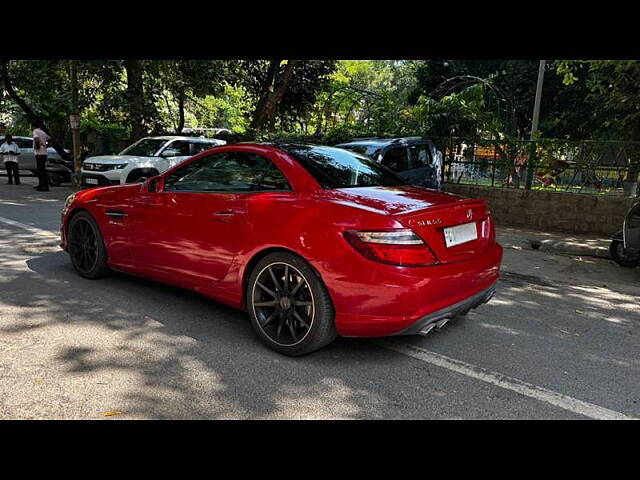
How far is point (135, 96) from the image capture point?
1580 centimetres

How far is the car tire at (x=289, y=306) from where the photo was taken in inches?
133

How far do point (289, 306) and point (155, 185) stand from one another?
6.32 ft

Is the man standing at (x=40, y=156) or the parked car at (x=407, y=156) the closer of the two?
the parked car at (x=407, y=156)

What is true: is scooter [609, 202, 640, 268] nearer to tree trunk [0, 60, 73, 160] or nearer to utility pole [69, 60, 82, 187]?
utility pole [69, 60, 82, 187]

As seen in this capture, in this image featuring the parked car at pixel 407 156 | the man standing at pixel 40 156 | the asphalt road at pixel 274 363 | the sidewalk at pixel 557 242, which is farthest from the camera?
the man standing at pixel 40 156

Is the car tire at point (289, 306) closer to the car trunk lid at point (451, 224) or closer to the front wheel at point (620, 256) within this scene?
the car trunk lid at point (451, 224)

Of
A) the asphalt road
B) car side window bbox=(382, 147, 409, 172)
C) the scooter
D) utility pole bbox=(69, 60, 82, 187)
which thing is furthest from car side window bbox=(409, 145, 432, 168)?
utility pole bbox=(69, 60, 82, 187)

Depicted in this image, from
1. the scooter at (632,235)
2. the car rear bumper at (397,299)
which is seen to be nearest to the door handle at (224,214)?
the car rear bumper at (397,299)

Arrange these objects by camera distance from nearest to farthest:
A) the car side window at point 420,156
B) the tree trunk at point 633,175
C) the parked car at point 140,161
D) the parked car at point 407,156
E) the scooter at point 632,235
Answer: the scooter at point 632,235
the parked car at point 407,156
the car side window at point 420,156
the tree trunk at point 633,175
the parked car at point 140,161

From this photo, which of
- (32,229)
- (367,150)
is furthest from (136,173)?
(367,150)

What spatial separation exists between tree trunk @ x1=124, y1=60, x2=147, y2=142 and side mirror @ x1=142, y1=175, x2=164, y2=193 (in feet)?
40.8

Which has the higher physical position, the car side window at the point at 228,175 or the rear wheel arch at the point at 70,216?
the car side window at the point at 228,175
